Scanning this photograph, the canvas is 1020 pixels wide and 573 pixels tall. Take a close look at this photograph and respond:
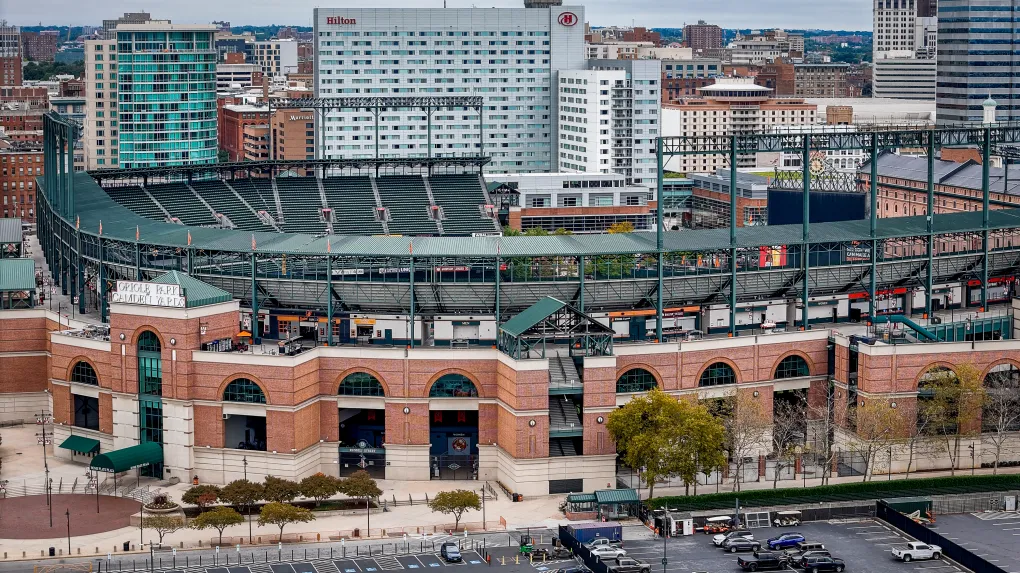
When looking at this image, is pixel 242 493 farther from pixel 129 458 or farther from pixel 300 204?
pixel 300 204

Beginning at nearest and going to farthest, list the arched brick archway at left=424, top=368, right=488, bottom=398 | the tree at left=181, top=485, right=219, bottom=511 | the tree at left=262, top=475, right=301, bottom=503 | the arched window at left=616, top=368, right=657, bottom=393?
the tree at left=181, top=485, right=219, bottom=511 < the tree at left=262, top=475, right=301, bottom=503 < the arched brick archway at left=424, top=368, right=488, bottom=398 < the arched window at left=616, top=368, right=657, bottom=393

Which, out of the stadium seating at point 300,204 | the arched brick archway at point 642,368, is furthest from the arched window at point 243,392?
the stadium seating at point 300,204

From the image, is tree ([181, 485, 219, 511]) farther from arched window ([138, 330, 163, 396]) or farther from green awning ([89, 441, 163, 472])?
arched window ([138, 330, 163, 396])

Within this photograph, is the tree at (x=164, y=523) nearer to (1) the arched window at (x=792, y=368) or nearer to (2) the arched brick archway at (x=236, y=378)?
(2) the arched brick archway at (x=236, y=378)

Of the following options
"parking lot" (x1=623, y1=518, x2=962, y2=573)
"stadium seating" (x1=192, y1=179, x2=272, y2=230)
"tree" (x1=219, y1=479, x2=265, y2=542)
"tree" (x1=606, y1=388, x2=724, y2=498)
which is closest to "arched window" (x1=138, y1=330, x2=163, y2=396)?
"tree" (x1=219, y1=479, x2=265, y2=542)

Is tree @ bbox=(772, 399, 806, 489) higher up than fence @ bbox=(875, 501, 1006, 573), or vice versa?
tree @ bbox=(772, 399, 806, 489)

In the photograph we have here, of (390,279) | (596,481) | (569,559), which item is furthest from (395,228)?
(569,559)

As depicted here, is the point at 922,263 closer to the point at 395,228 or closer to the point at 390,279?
the point at 390,279
